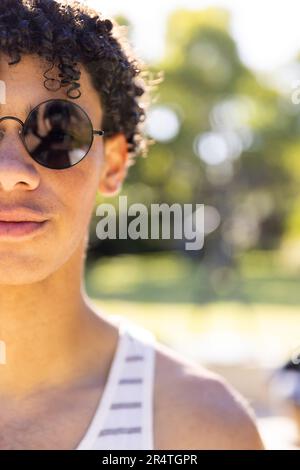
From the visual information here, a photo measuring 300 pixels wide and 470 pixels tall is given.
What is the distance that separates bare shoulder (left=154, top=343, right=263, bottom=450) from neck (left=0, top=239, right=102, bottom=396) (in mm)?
337

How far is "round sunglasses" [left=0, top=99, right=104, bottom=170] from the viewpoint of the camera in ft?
8.55

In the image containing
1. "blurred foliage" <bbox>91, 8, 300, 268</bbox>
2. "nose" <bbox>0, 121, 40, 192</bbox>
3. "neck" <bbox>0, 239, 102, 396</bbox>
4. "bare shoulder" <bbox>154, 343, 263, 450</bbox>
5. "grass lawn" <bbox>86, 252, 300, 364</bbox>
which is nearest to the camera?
"nose" <bbox>0, 121, 40, 192</bbox>

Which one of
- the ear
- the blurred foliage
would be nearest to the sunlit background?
the blurred foliage

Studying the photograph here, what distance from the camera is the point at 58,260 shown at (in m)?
2.71

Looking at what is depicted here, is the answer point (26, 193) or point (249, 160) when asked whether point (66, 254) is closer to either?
point (26, 193)

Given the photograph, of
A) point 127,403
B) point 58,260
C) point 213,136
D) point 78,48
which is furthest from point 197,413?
point 213,136

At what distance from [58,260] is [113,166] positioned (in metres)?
0.65

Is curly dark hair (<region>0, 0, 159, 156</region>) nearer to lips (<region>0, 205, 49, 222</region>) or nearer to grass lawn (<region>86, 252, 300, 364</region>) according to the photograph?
lips (<region>0, 205, 49, 222</region>)

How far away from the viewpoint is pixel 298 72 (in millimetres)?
33562

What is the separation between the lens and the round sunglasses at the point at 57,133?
103 inches

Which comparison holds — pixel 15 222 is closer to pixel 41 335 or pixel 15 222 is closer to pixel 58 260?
pixel 58 260

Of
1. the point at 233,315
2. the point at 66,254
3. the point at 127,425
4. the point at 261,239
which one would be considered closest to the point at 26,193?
the point at 66,254

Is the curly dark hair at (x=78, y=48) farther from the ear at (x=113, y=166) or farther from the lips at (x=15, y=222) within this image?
the lips at (x=15, y=222)

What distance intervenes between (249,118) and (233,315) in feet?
65.0
